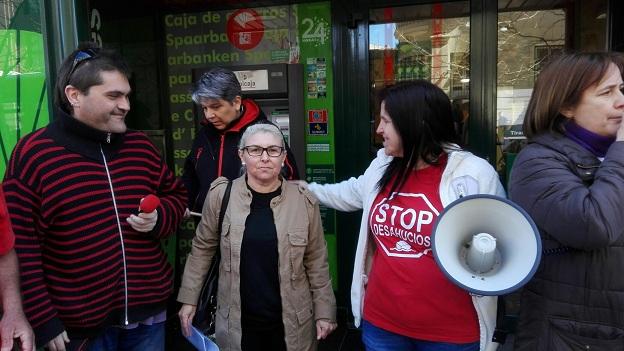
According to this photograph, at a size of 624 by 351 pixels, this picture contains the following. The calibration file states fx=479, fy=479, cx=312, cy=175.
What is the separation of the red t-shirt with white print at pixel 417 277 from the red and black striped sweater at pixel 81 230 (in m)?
0.91

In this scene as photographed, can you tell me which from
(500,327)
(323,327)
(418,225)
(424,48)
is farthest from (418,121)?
(424,48)

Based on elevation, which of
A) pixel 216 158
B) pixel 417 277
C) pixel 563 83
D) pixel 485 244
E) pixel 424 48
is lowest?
pixel 417 277

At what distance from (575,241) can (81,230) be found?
1.62 m

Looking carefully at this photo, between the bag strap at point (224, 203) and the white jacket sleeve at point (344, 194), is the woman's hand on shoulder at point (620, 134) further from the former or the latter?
the bag strap at point (224, 203)

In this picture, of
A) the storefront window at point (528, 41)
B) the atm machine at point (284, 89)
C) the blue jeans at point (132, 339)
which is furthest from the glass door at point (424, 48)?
the blue jeans at point (132, 339)

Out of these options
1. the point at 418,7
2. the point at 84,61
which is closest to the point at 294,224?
the point at 84,61

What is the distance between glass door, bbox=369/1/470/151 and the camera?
11.0ft

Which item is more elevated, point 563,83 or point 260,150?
point 563,83

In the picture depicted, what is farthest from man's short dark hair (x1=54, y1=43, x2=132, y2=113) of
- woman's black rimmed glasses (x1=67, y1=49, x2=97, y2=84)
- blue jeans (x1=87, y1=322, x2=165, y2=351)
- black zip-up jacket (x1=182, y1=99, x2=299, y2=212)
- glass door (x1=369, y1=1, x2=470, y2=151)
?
glass door (x1=369, y1=1, x2=470, y2=151)

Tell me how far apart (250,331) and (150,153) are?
0.86 metres

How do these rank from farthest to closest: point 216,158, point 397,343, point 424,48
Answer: point 424,48, point 216,158, point 397,343

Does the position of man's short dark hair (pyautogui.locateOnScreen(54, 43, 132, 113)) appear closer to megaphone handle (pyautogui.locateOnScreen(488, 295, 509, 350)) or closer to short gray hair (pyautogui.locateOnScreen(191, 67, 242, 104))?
short gray hair (pyautogui.locateOnScreen(191, 67, 242, 104))

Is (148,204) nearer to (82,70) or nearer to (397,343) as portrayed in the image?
(82,70)

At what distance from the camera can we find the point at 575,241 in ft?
4.47
